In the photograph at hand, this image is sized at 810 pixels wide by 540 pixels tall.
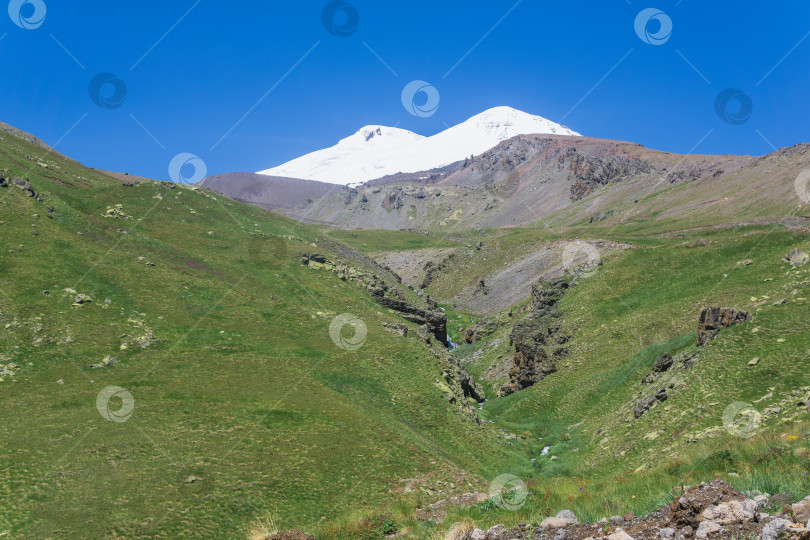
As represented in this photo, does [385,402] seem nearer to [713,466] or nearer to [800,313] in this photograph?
[713,466]

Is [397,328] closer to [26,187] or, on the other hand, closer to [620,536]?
[620,536]

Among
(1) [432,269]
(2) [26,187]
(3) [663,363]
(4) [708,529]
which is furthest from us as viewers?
(1) [432,269]

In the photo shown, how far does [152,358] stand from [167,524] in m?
21.7

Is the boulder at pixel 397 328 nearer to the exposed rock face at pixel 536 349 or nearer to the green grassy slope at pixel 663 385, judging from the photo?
the green grassy slope at pixel 663 385

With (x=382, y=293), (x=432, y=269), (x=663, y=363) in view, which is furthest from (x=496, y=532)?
(x=432, y=269)

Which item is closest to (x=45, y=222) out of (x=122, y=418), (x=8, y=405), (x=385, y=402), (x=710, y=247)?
(x=8, y=405)

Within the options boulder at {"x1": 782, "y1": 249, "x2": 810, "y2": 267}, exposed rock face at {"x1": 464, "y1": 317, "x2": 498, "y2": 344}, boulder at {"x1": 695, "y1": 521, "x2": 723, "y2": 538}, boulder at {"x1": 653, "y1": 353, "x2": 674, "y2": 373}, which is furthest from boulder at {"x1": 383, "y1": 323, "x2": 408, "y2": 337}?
boulder at {"x1": 695, "y1": 521, "x2": 723, "y2": 538}

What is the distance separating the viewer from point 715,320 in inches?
1665

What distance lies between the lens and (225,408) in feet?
120

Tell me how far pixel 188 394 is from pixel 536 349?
41813mm

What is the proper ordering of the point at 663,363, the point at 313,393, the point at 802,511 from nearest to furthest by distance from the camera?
the point at 802,511
the point at 313,393
the point at 663,363

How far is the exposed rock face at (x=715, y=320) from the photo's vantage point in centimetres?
4081

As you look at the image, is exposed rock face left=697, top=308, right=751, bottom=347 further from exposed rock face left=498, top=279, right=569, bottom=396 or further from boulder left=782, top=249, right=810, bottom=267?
exposed rock face left=498, top=279, right=569, bottom=396

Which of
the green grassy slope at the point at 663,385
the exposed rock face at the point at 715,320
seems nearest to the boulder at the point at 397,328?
the green grassy slope at the point at 663,385
